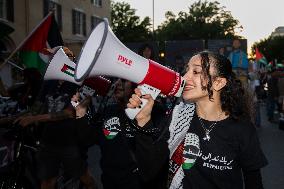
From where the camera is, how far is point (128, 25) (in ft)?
222

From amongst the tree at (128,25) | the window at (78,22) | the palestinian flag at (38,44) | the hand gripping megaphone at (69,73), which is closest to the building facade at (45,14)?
the window at (78,22)

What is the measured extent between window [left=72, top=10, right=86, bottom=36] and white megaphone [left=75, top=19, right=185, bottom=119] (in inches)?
1059

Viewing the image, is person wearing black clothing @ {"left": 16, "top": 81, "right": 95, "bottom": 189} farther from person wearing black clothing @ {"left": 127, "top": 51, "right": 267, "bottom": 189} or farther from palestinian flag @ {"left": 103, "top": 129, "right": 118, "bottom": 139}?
person wearing black clothing @ {"left": 127, "top": 51, "right": 267, "bottom": 189}

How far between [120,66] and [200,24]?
250 ft

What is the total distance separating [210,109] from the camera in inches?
108

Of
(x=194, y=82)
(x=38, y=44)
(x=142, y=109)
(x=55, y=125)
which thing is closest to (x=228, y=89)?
(x=194, y=82)

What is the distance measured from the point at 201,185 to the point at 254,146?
368mm

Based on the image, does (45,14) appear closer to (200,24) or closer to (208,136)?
(208,136)

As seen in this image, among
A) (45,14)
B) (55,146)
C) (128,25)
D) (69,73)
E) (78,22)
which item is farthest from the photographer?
(128,25)

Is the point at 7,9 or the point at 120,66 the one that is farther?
the point at 7,9

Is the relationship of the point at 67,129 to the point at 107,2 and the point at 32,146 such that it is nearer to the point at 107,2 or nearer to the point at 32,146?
the point at 32,146

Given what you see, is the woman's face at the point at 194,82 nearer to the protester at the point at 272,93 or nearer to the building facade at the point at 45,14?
the protester at the point at 272,93

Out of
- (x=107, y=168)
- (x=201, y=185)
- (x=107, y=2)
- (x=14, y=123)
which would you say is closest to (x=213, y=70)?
(x=201, y=185)

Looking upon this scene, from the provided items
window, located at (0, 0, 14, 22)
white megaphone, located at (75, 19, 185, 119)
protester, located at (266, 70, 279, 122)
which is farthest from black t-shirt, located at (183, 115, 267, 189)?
window, located at (0, 0, 14, 22)
